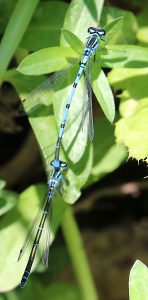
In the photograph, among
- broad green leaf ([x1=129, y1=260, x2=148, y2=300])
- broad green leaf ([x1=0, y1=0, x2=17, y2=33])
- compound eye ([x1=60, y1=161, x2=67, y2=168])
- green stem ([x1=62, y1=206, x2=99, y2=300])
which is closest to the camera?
broad green leaf ([x1=129, y1=260, x2=148, y2=300])

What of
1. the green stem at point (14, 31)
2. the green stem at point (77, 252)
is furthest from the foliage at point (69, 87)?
the green stem at point (77, 252)

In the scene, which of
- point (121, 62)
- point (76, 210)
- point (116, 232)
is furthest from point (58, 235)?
point (121, 62)

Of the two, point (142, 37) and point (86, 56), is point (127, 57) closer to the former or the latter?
point (86, 56)

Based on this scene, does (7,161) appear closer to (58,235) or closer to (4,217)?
(58,235)

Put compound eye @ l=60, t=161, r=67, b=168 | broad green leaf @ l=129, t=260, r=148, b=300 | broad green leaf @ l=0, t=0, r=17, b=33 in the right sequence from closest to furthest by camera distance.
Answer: broad green leaf @ l=129, t=260, r=148, b=300 → compound eye @ l=60, t=161, r=67, b=168 → broad green leaf @ l=0, t=0, r=17, b=33

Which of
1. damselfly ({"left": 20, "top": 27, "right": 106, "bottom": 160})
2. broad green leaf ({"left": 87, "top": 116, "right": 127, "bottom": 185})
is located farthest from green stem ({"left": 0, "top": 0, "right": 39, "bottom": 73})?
broad green leaf ({"left": 87, "top": 116, "right": 127, "bottom": 185})

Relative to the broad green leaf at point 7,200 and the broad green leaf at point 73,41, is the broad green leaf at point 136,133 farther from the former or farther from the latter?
the broad green leaf at point 7,200

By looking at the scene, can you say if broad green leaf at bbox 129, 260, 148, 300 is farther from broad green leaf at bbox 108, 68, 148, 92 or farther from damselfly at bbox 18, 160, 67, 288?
→ broad green leaf at bbox 108, 68, 148, 92
